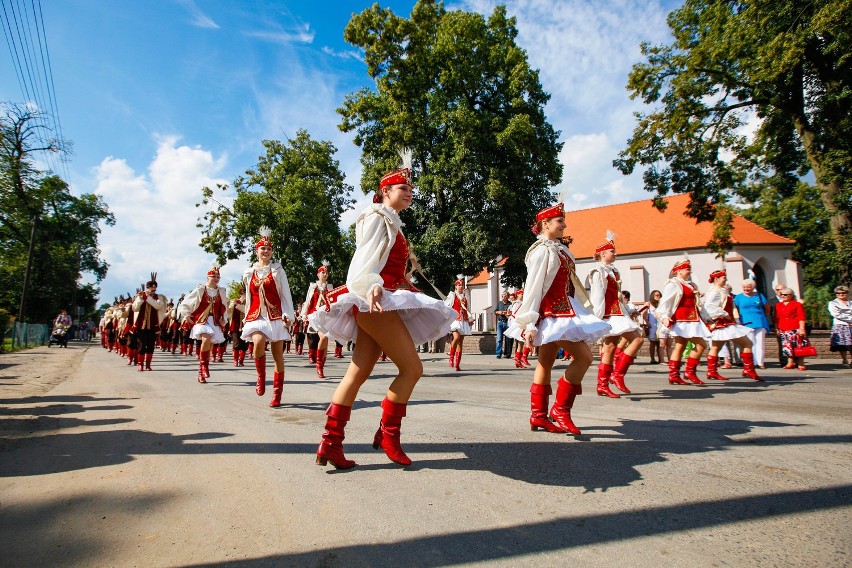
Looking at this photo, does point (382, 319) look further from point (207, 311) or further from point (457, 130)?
point (457, 130)

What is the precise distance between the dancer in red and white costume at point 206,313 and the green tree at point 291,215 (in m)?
28.3

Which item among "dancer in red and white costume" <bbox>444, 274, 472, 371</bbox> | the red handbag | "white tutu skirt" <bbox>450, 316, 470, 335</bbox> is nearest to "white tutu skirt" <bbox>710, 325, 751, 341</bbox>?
the red handbag

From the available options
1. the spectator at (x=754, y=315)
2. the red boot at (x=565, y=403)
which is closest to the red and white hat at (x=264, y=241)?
the red boot at (x=565, y=403)

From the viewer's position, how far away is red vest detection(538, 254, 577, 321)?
16.6ft

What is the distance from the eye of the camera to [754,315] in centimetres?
1245

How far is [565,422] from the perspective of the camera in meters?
4.97

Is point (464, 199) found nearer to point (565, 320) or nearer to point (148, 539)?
point (565, 320)

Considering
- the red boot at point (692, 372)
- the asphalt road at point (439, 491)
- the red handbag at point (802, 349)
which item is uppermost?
the red handbag at point (802, 349)

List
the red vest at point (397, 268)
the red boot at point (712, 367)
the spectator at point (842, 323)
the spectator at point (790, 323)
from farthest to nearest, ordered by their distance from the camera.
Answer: the spectator at point (842, 323) < the spectator at point (790, 323) < the red boot at point (712, 367) < the red vest at point (397, 268)

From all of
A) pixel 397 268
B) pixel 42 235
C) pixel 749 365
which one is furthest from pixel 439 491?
pixel 42 235

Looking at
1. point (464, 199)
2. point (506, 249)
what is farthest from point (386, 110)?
point (506, 249)

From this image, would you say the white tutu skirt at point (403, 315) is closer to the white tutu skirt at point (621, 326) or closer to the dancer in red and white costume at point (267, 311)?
the dancer in red and white costume at point (267, 311)

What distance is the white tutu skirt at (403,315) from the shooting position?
3777 mm

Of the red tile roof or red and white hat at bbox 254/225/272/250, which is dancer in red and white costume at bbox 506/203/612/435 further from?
the red tile roof
